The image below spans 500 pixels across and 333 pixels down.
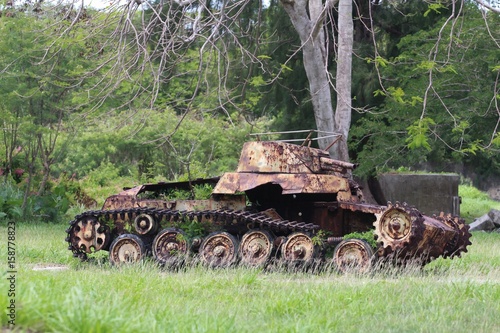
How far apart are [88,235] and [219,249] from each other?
201cm

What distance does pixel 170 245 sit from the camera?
472 inches

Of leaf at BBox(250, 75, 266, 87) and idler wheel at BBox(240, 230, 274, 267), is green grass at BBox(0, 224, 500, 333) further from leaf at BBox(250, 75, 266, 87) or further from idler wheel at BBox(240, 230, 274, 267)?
leaf at BBox(250, 75, 266, 87)

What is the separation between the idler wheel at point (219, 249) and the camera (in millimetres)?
11688

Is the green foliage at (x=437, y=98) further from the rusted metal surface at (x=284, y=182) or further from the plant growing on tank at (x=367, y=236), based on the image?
the plant growing on tank at (x=367, y=236)

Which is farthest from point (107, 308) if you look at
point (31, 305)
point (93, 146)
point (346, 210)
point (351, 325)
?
point (93, 146)

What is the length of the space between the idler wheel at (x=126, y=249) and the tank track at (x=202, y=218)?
0.93 feet

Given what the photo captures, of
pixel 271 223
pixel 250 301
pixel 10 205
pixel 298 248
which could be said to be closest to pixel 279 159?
pixel 271 223

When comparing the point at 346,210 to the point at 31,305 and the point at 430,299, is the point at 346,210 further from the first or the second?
the point at 31,305

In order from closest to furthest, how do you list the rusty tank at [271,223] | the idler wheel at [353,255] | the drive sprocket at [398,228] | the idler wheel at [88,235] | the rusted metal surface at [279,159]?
the drive sprocket at [398,228] < the idler wheel at [353,255] < the rusty tank at [271,223] < the idler wheel at [88,235] < the rusted metal surface at [279,159]

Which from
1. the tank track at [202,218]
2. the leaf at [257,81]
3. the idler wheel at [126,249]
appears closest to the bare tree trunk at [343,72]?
the leaf at [257,81]

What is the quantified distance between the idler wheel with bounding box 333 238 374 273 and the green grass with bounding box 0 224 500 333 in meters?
0.30

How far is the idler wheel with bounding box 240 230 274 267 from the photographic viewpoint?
11602 millimetres

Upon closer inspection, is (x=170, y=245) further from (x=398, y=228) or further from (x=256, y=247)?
(x=398, y=228)

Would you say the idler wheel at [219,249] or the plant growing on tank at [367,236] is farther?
the idler wheel at [219,249]
